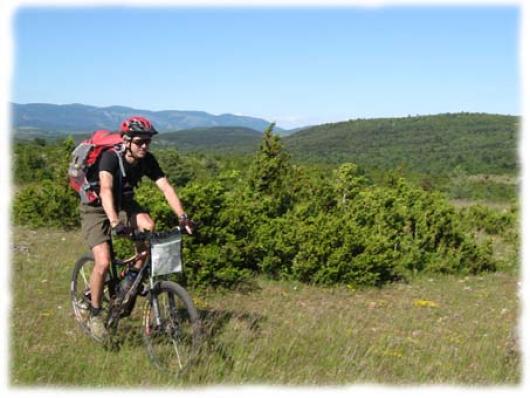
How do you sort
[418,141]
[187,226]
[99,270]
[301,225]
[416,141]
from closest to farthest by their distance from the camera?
[187,226] < [99,270] < [301,225] < [418,141] < [416,141]

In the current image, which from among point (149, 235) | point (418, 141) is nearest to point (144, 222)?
point (149, 235)

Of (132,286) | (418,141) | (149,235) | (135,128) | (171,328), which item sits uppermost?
(418,141)

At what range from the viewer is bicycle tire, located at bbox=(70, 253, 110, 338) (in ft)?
18.6

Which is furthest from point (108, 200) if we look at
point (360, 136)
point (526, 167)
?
point (360, 136)

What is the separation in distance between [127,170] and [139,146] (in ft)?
0.90

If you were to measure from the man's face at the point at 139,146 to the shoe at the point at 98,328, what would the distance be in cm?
162

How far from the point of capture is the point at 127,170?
17.0 feet

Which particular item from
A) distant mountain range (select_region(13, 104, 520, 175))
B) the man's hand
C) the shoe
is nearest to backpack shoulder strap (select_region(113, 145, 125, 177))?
the man's hand

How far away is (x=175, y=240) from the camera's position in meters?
4.87

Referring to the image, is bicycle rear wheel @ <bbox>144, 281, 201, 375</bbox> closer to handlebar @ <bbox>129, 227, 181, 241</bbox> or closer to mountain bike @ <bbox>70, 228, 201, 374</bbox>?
mountain bike @ <bbox>70, 228, 201, 374</bbox>

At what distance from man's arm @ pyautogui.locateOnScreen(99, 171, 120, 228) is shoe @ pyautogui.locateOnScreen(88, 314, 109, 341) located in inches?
46.7

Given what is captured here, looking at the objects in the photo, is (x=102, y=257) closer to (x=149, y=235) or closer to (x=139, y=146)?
(x=149, y=235)

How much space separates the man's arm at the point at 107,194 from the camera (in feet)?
15.8

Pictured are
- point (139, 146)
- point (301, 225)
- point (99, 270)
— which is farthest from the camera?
point (301, 225)
